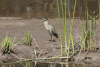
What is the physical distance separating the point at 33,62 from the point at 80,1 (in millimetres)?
10640

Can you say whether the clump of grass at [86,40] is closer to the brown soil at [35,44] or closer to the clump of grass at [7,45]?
the brown soil at [35,44]

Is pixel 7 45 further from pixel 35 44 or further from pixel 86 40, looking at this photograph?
pixel 86 40

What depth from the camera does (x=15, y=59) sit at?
523cm

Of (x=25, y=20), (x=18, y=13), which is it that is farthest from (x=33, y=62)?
(x=18, y=13)

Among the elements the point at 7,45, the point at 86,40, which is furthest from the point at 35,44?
the point at 86,40

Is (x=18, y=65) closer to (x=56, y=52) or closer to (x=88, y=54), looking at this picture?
(x=56, y=52)

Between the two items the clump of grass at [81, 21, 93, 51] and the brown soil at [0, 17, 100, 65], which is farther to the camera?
the brown soil at [0, 17, 100, 65]

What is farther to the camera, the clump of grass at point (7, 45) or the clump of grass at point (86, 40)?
the clump of grass at point (7, 45)

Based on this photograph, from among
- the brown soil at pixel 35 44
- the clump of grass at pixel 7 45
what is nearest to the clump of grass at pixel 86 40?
the brown soil at pixel 35 44

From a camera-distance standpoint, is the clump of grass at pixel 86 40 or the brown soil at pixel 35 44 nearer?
the clump of grass at pixel 86 40

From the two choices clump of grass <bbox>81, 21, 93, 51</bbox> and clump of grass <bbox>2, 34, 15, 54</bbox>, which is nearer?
clump of grass <bbox>81, 21, 93, 51</bbox>

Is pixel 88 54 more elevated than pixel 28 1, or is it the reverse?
pixel 28 1

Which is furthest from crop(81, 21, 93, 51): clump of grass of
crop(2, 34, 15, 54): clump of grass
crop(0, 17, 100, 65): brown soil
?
crop(2, 34, 15, 54): clump of grass

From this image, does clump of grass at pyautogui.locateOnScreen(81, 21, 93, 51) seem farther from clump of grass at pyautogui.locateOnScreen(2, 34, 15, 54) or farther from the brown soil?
clump of grass at pyautogui.locateOnScreen(2, 34, 15, 54)
